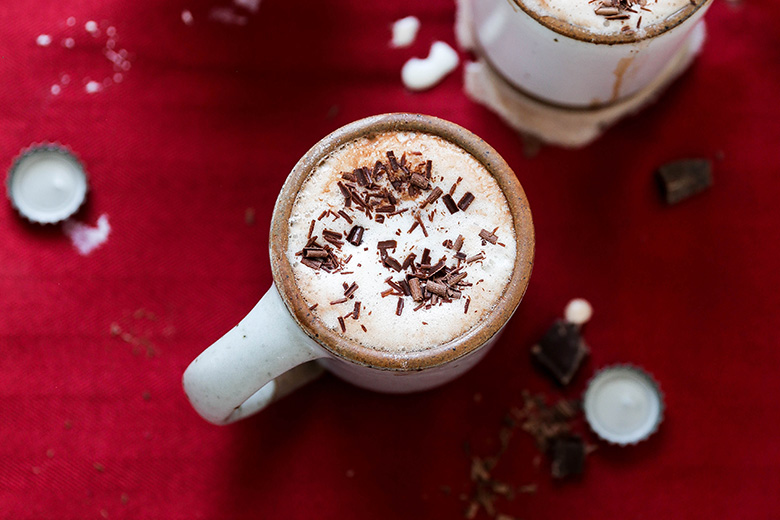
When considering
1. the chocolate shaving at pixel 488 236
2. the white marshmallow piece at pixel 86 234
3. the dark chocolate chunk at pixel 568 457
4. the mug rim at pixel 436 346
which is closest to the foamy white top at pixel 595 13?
the mug rim at pixel 436 346

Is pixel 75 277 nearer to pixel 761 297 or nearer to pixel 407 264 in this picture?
pixel 407 264

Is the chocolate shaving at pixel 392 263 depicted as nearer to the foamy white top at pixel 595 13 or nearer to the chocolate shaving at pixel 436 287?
the chocolate shaving at pixel 436 287

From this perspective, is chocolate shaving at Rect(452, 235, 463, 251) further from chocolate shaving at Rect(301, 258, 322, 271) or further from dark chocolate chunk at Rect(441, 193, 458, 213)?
chocolate shaving at Rect(301, 258, 322, 271)

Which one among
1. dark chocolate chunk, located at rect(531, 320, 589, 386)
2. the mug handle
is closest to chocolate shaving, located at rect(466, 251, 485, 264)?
the mug handle

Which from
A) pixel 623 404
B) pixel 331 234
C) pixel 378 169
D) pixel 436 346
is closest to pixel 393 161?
pixel 378 169

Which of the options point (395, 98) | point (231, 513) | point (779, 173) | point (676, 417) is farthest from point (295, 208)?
point (779, 173)

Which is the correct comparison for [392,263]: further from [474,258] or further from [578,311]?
[578,311]
